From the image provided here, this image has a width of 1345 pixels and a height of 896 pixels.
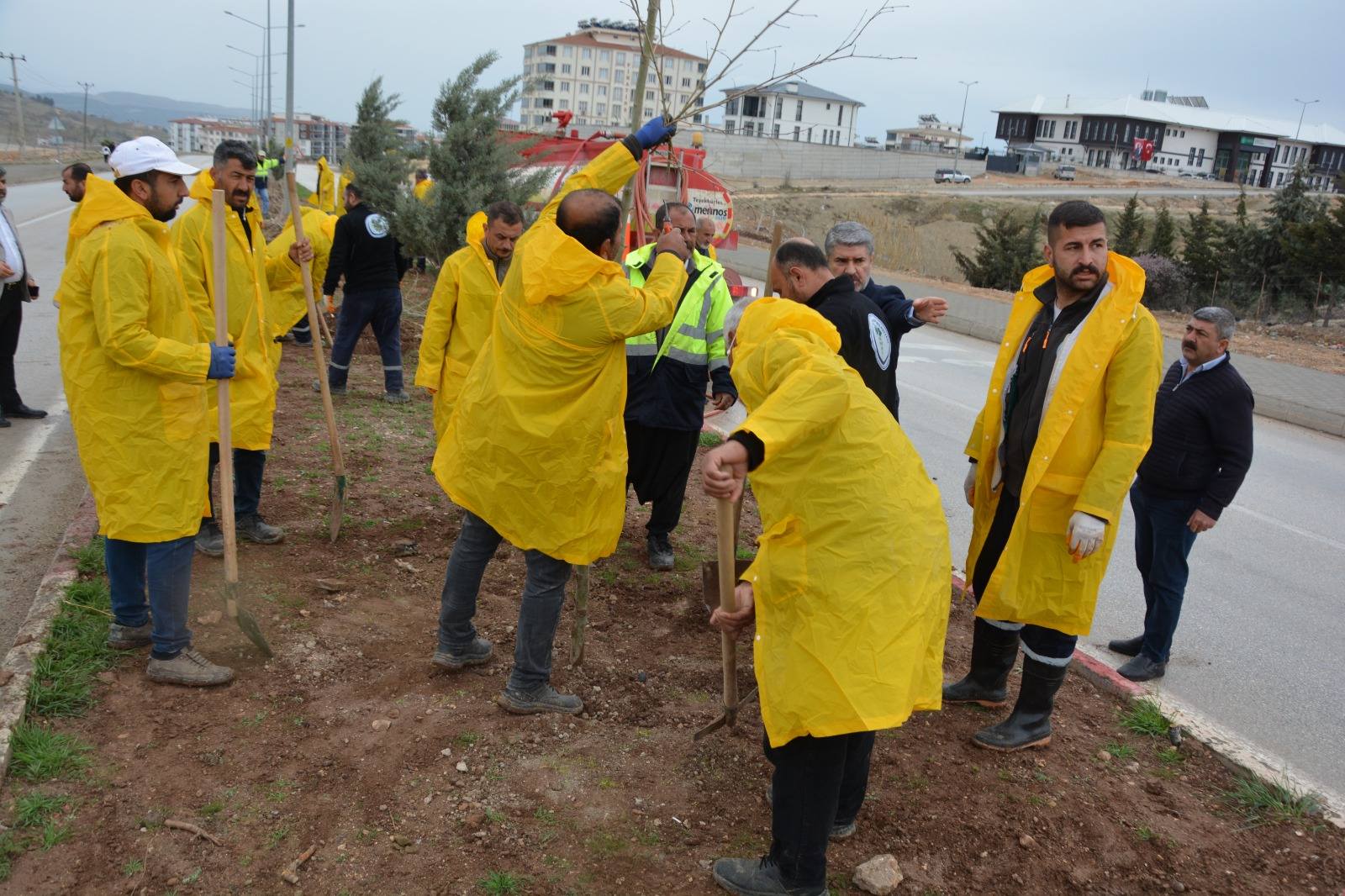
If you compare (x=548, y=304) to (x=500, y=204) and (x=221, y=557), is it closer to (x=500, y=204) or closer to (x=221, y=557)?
(x=500, y=204)

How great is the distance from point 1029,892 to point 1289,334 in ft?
60.7

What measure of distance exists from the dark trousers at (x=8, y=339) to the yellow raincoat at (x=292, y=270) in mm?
2010

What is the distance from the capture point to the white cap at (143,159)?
362 cm

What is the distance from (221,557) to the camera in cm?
503

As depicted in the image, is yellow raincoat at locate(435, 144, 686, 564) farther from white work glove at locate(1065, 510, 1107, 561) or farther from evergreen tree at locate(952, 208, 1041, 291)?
evergreen tree at locate(952, 208, 1041, 291)

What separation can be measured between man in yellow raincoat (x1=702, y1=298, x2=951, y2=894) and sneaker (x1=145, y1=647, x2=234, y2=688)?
2.28 m

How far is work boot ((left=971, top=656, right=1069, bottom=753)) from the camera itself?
150 inches

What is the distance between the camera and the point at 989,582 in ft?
12.5

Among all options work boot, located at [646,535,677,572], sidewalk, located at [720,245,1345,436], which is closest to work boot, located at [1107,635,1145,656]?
work boot, located at [646,535,677,572]

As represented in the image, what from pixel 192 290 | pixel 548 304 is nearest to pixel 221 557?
pixel 192 290

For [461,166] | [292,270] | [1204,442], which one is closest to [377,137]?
[461,166]

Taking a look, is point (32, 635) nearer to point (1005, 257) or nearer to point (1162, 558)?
point (1162, 558)

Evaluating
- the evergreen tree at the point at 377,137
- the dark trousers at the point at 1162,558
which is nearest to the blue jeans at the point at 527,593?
the dark trousers at the point at 1162,558

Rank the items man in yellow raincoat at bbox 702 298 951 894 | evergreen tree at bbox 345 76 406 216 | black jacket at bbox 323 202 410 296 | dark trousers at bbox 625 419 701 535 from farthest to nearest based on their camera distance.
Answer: evergreen tree at bbox 345 76 406 216, black jacket at bbox 323 202 410 296, dark trousers at bbox 625 419 701 535, man in yellow raincoat at bbox 702 298 951 894
